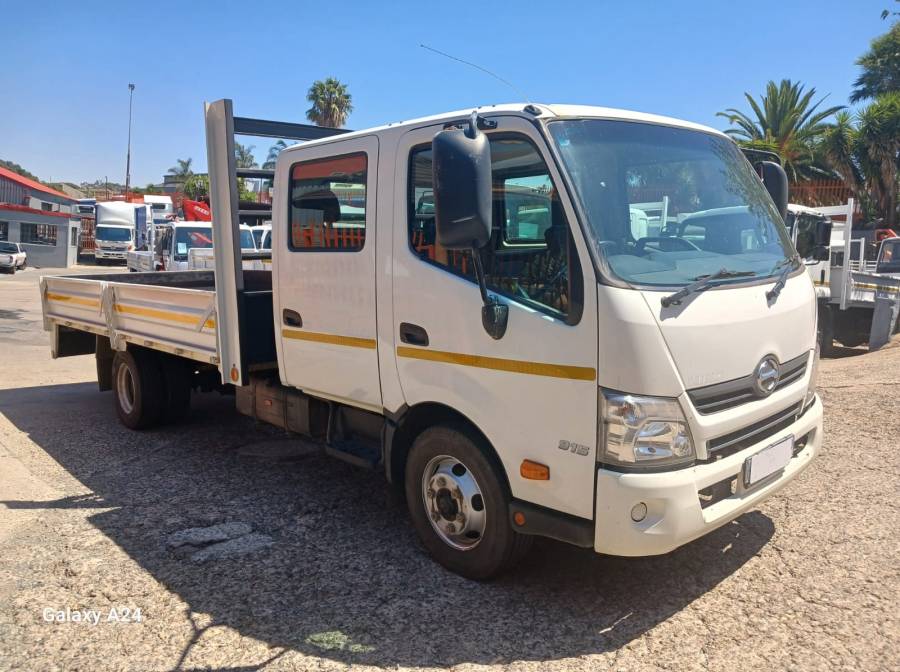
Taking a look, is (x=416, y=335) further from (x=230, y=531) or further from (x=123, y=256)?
(x=123, y=256)

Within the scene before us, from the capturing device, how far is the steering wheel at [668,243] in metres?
3.46

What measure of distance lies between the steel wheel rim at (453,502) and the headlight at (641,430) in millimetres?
845

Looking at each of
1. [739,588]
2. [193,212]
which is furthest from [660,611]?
[193,212]

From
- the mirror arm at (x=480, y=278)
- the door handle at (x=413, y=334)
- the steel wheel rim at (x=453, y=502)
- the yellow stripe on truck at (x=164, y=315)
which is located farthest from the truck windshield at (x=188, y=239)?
the mirror arm at (x=480, y=278)

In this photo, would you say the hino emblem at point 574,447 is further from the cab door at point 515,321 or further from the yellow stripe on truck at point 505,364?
the yellow stripe on truck at point 505,364

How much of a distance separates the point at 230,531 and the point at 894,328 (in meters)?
11.9

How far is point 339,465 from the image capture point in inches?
234

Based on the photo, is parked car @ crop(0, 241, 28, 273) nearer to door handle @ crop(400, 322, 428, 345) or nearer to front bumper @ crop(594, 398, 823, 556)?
door handle @ crop(400, 322, 428, 345)

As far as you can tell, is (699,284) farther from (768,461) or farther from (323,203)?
(323,203)

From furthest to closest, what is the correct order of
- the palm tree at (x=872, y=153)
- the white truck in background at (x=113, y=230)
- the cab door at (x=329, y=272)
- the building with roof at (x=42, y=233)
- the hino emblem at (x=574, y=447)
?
the building with roof at (x=42, y=233), the white truck in background at (x=113, y=230), the palm tree at (x=872, y=153), the cab door at (x=329, y=272), the hino emblem at (x=574, y=447)

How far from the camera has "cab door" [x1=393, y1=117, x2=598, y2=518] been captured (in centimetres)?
326

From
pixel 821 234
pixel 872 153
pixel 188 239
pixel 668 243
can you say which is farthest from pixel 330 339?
pixel 872 153

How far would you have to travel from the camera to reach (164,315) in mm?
5969

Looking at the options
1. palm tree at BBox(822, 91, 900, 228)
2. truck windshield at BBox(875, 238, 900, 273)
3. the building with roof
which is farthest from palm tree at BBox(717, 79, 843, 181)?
the building with roof
